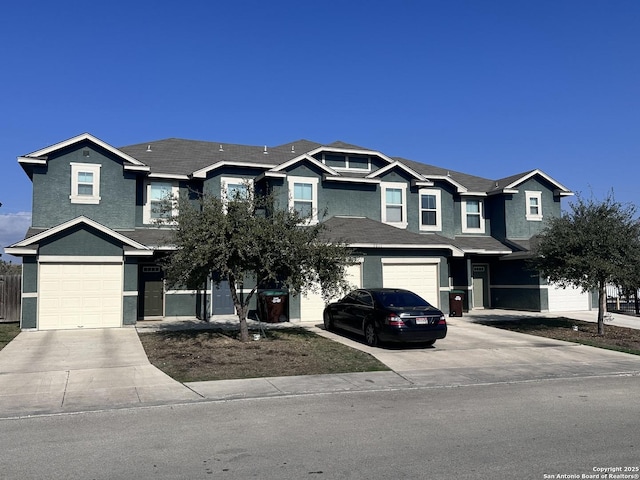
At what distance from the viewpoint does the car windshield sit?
45.2 ft


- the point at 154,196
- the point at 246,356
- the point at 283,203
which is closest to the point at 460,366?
the point at 246,356

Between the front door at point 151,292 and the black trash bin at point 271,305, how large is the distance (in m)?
4.17

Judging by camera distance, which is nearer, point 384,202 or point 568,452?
point 568,452

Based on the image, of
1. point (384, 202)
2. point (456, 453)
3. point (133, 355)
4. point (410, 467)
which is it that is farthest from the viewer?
point (384, 202)

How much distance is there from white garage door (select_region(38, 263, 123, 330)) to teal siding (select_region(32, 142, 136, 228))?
2542 millimetres

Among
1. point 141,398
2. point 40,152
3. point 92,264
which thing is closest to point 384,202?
point 92,264

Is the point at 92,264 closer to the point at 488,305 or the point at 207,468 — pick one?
the point at 207,468

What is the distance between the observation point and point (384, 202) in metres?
23.0

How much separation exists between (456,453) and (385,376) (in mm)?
4852

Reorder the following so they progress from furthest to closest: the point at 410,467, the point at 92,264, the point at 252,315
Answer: the point at 252,315
the point at 92,264
the point at 410,467

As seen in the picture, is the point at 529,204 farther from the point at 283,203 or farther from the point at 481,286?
the point at 283,203

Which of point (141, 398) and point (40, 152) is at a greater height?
point (40, 152)

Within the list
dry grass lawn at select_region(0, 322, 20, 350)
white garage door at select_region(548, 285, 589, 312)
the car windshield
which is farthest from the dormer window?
dry grass lawn at select_region(0, 322, 20, 350)

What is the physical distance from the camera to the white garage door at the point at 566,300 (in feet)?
76.5
